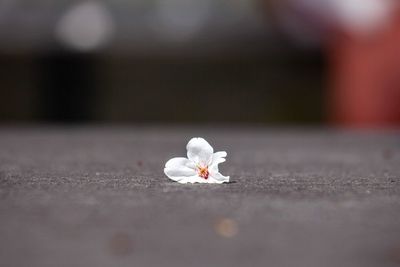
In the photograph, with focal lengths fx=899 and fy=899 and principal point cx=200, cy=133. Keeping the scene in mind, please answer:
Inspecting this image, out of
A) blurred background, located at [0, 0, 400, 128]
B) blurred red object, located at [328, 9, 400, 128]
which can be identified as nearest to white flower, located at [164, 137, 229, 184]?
blurred red object, located at [328, 9, 400, 128]

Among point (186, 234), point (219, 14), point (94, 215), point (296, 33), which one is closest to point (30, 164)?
point (94, 215)

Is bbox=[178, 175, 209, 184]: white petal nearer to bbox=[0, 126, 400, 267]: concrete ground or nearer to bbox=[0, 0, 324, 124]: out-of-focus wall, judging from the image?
Answer: bbox=[0, 126, 400, 267]: concrete ground

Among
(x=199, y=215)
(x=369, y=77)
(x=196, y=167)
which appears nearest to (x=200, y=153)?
(x=196, y=167)

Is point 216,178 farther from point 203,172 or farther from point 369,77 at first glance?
point 369,77

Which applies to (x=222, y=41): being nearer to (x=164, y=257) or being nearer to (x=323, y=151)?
(x=323, y=151)

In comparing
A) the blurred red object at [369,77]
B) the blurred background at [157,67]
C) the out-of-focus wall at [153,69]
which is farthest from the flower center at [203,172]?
the out-of-focus wall at [153,69]

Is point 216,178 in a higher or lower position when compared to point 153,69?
lower
